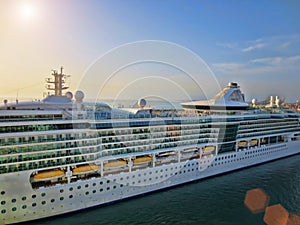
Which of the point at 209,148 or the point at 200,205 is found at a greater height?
the point at 209,148

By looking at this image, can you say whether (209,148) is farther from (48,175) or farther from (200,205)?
(48,175)

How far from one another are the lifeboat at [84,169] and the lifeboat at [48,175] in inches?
32.2

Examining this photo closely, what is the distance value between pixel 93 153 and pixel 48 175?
9.85ft

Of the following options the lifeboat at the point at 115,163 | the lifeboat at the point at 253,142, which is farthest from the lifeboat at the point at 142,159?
the lifeboat at the point at 253,142

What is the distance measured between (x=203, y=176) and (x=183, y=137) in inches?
164

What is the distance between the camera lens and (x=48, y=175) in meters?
14.5

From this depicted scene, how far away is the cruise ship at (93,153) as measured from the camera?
13.4 metres

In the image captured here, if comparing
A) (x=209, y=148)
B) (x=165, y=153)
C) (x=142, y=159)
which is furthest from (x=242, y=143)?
(x=142, y=159)

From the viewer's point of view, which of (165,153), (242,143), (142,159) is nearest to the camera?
(142,159)

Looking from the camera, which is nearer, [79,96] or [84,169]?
[84,169]

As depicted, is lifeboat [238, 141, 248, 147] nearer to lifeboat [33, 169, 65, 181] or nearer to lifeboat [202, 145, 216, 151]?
lifeboat [202, 145, 216, 151]

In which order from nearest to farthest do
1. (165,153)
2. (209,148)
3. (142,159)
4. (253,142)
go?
(142,159)
(165,153)
(209,148)
(253,142)

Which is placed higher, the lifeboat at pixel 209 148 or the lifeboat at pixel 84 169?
the lifeboat at pixel 209 148

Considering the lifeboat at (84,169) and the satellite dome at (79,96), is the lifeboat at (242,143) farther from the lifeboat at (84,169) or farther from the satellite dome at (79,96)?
the satellite dome at (79,96)
